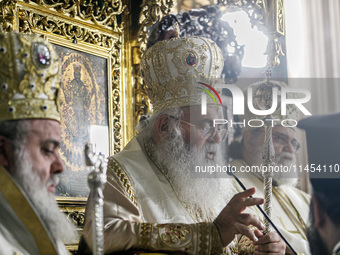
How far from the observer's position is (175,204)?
13.3ft

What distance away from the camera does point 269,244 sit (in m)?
3.70

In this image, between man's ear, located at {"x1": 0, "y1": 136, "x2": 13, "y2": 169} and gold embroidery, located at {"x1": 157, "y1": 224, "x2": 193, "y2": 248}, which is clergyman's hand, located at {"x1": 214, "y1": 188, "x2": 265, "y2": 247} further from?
man's ear, located at {"x1": 0, "y1": 136, "x2": 13, "y2": 169}

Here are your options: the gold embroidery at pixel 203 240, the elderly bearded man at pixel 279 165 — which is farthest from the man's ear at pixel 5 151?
the elderly bearded man at pixel 279 165

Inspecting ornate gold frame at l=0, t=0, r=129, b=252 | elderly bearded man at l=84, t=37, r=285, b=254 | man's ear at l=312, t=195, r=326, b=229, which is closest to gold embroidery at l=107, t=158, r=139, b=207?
elderly bearded man at l=84, t=37, r=285, b=254

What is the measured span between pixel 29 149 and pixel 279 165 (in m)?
3.17

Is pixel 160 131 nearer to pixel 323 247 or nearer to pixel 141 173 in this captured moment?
pixel 141 173

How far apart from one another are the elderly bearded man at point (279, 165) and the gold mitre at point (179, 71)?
3.18ft

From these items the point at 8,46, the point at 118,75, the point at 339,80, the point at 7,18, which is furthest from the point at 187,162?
the point at 339,80

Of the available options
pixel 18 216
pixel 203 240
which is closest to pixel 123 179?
pixel 203 240

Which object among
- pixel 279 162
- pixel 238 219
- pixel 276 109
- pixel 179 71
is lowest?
pixel 238 219

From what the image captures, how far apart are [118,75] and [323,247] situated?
347cm

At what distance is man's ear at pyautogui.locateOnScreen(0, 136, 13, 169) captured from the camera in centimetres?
266

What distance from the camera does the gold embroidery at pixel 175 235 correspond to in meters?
3.49

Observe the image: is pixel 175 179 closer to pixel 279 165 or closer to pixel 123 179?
pixel 123 179
